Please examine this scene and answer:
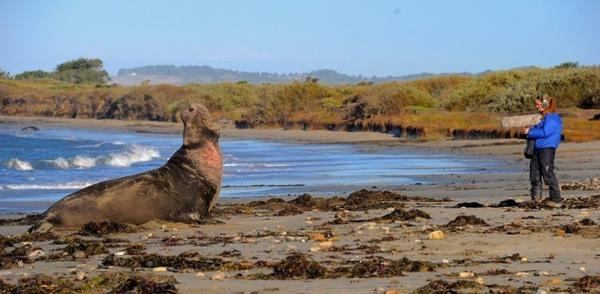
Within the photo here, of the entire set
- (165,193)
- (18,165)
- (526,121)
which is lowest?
(18,165)

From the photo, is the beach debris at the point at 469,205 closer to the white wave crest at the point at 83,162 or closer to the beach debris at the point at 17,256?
the beach debris at the point at 17,256

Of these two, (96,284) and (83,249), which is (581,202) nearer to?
(83,249)

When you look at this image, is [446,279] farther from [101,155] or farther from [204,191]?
[101,155]

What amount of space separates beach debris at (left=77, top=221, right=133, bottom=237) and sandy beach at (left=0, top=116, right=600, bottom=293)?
0.02 metres

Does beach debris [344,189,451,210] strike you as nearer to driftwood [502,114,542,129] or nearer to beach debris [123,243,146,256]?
driftwood [502,114,542,129]

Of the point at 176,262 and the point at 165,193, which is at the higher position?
the point at 165,193

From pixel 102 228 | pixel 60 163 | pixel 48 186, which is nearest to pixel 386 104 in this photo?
pixel 60 163

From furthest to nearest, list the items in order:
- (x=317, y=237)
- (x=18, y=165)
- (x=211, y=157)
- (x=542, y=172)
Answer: (x=18, y=165) < (x=542, y=172) < (x=211, y=157) < (x=317, y=237)

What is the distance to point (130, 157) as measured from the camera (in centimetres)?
3031

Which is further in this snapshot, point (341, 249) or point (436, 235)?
point (436, 235)

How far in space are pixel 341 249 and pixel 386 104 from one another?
38543 millimetres

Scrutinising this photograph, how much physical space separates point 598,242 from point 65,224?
582cm

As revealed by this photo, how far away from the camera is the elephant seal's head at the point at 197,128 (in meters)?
13.6

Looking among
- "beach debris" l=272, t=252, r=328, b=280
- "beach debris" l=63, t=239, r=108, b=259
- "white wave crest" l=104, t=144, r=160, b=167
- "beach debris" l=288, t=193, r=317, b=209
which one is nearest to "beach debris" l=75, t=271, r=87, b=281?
"beach debris" l=63, t=239, r=108, b=259
